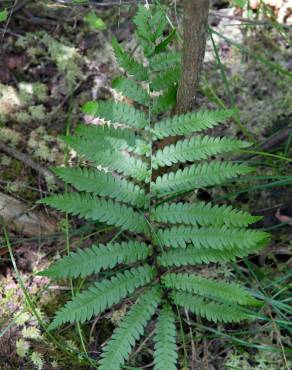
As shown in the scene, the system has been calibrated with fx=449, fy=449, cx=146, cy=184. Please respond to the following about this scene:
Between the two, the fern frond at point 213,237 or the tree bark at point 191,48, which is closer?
the tree bark at point 191,48

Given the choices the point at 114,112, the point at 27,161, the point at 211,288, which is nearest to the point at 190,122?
the point at 114,112

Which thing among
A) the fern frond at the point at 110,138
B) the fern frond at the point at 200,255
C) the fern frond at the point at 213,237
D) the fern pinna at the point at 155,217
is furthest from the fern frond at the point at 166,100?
the fern frond at the point at 200,255

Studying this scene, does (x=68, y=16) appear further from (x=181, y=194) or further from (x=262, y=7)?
(x=181, y=194)

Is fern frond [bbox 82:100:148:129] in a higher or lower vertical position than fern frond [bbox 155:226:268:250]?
higher

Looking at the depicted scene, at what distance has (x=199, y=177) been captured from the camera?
2.52m

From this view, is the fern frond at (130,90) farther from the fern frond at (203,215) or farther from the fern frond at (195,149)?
the fern frond at (203,215)

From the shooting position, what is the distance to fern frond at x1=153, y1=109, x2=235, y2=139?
254cm

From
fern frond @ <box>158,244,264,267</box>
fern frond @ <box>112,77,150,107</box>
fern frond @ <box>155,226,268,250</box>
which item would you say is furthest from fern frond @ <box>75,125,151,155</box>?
fern frond @ <box>158,244,264,267</box>

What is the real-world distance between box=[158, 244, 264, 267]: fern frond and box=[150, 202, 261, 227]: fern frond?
153mm

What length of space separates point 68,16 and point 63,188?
161cm

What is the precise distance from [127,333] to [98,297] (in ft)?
0.79

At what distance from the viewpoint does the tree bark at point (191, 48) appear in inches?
80.9

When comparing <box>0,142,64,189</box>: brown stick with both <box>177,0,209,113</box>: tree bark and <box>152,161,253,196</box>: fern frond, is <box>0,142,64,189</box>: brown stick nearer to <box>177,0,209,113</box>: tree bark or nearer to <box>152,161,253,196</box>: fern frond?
<box>152,161,253,196</box>: fern frond

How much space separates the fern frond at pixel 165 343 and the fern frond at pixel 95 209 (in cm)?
52
